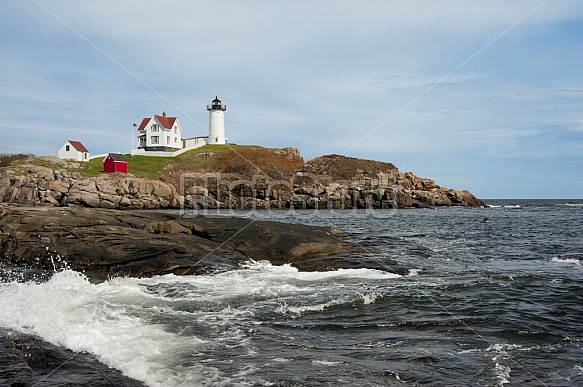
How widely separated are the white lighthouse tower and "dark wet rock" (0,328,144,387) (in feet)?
347

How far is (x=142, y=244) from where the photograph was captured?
19.2 m

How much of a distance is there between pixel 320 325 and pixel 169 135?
97398 mm

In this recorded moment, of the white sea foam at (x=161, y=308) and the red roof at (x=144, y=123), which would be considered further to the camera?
the red roof at (x=144, y=123)

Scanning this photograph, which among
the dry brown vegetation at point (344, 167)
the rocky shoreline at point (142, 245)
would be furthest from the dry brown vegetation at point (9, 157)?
the rocky shoreline at point (142, 245)

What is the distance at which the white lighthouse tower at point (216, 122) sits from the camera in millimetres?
113000

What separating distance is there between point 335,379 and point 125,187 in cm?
6566

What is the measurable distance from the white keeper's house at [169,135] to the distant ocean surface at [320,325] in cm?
8785

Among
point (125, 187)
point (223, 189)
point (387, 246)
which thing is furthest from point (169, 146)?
point (387, 246)

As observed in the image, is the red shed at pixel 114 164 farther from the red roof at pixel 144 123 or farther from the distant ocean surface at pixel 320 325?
the distant ocean surface at pixel 320 325

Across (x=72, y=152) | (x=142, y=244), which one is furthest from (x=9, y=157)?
(x=142, y=244)

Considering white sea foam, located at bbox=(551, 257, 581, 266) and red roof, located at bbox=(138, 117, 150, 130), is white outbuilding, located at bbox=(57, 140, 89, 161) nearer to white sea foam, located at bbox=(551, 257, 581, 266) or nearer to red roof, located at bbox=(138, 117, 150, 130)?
red roof, located at bbox=(138, 117, 150, 130)

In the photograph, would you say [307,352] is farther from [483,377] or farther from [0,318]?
[0,318]

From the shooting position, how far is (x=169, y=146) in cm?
10425

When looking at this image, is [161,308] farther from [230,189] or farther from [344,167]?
[344,167]
